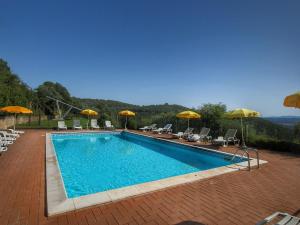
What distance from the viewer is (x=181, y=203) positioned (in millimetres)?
3588

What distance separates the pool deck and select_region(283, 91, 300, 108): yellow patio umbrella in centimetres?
184

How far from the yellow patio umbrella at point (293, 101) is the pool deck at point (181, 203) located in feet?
6.03

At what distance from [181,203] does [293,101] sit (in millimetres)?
2762

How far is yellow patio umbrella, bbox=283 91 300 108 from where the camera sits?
11.4 ft

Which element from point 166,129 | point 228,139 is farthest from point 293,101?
point 166,129

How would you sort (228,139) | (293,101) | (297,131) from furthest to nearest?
(228,139) → (297,131) → (293,101)

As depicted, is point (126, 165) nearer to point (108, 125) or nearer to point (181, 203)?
point (181, 203)

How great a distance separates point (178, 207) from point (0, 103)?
18.6 metres

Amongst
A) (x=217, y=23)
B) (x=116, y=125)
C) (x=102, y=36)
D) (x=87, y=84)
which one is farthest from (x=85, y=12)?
(x=87, y=84)

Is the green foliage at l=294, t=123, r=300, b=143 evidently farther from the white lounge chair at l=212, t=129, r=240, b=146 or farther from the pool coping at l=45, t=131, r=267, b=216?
the pool coping at l=45, t=131, r=267, b=216

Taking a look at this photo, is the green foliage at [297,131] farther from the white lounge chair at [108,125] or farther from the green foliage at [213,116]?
the white lounge chair at [108,125]

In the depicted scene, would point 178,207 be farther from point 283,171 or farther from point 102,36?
point 102,36

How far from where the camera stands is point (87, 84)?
23.8 m

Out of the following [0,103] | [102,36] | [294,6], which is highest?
[102,36]
